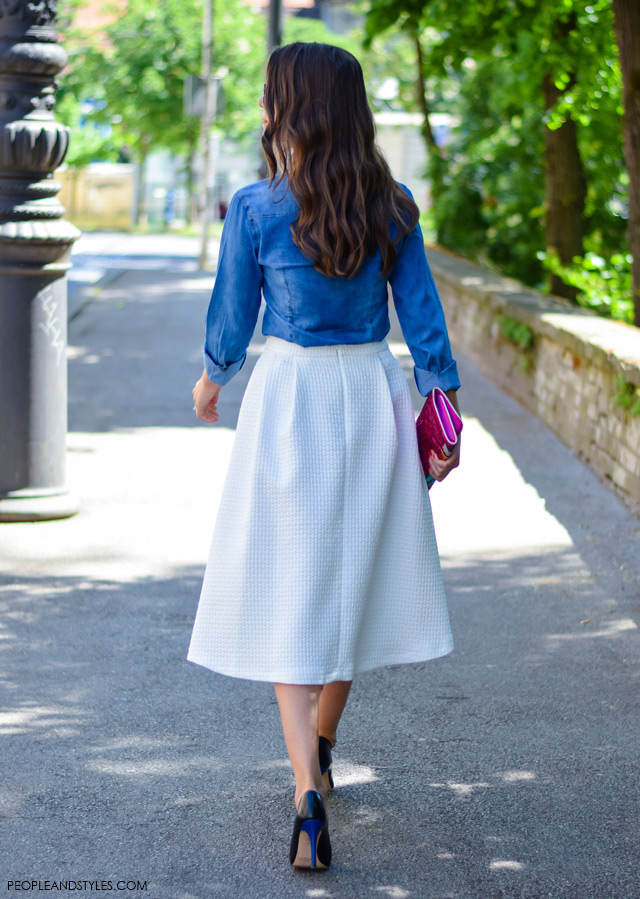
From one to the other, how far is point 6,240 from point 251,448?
11.0 ft

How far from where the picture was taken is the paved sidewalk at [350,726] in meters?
3.22

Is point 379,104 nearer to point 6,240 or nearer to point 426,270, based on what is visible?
point 6,240

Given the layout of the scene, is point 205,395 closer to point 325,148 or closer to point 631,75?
point 325,148

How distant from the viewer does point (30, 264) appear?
20.6 ft

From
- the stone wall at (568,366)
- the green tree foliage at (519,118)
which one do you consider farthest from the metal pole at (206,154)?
the stone wall at (568,366)

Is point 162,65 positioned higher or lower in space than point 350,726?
higher

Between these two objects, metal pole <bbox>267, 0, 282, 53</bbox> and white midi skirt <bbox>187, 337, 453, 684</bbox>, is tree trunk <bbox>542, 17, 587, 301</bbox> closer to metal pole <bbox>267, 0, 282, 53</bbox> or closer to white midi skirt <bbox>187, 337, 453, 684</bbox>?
metal pole <bbox>267, 0, 282, 53</bbox>

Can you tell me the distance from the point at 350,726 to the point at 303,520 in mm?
1164

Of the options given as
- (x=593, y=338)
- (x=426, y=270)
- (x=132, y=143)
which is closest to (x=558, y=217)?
(x=593, y=338)

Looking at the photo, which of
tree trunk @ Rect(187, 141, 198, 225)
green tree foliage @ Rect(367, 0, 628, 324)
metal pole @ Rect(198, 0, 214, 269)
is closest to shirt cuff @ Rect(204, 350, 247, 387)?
green tree foliage @ Rect(367, 0, 628, 324)

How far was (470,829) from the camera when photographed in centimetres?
342

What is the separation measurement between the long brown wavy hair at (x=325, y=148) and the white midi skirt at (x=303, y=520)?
0.29 meters

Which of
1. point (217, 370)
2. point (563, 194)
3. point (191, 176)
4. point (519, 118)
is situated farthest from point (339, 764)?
point (191, 176)

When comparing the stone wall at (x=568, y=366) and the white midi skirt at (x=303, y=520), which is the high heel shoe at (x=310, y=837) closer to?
the white midi skirt at (x=303, y=520)
